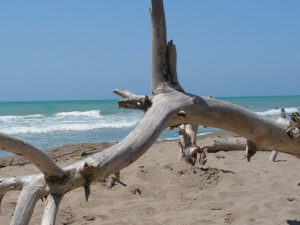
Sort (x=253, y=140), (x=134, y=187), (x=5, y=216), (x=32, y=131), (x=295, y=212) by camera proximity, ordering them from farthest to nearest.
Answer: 1. (x=32, y=131)
2. (x=134, y=187)
3. (x=5, y=216)
4. (x=295, y=212)
5. (x=253, y=140)

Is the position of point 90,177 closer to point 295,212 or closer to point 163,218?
point 163,218

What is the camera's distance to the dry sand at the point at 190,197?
4559mm

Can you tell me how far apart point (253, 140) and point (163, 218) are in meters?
1.89

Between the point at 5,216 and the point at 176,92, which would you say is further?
the point at 5,216

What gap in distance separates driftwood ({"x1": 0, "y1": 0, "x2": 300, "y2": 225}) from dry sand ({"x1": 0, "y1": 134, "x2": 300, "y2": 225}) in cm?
146

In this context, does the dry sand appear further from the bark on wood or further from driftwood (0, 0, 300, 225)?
the bark on wood

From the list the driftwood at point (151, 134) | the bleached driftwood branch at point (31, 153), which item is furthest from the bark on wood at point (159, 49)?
the bleached driftwood branch at point (31, 153)

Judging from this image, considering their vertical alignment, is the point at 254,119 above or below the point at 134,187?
above

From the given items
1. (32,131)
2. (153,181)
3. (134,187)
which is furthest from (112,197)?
(32,131)

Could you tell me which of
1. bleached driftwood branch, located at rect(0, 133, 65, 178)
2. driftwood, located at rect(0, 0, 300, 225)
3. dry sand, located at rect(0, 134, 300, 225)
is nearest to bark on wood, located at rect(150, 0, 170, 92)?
driftwood, located at rect(0, 0, 300, 225)

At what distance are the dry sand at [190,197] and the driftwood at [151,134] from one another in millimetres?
1458

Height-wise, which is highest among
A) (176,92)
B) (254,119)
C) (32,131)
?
(176,92)

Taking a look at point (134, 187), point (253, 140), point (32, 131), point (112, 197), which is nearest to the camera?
point (253, 140)

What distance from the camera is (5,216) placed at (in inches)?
189
